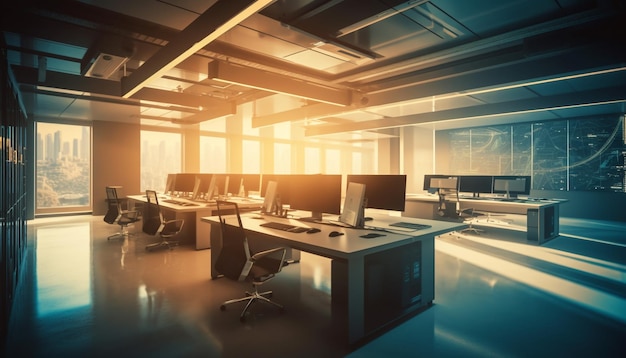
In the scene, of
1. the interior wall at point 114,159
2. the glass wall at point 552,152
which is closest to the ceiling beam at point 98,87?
the interior wall at point 114,159

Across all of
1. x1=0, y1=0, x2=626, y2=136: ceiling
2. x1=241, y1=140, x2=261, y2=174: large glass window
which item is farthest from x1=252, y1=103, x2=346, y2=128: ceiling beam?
x1=241, y1=140, x2=261, y2=174: large glass window

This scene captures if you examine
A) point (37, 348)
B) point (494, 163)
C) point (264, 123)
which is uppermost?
point (264, 123)

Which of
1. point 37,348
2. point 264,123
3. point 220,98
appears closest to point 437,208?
point 264,123

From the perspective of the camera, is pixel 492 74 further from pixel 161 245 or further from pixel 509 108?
pixel 161 245

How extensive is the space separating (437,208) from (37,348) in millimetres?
7542

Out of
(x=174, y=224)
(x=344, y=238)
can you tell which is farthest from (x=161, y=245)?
(x=344, y=238)

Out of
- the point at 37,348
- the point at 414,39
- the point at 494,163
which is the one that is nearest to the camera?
the point at 37,348

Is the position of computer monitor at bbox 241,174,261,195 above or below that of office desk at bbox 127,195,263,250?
above

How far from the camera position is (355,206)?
11.3 ft

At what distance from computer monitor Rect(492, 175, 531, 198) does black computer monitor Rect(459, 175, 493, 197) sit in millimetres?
126

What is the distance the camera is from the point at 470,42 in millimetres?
4281

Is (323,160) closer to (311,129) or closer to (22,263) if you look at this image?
(311,129)

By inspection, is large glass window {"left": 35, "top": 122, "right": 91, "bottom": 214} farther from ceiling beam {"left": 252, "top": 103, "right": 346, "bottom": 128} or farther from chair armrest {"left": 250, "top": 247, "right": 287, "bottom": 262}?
chair armrest {"left": 250, "top": 247, "right": 287, "bottom": 262}

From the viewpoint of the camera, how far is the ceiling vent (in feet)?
12.9
